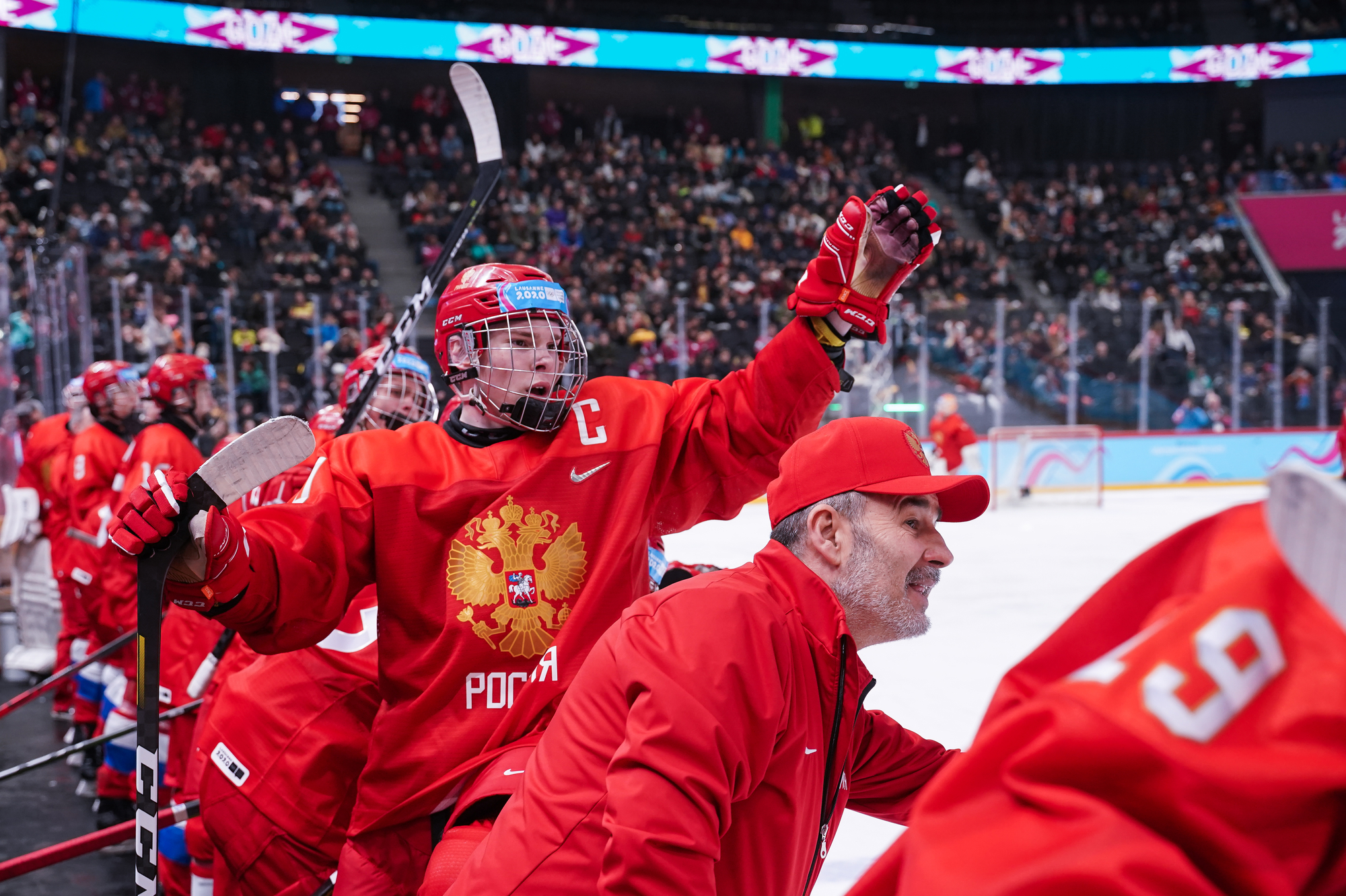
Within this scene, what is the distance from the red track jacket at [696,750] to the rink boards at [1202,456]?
12076 mm

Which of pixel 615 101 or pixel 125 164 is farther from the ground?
pixel 615 101

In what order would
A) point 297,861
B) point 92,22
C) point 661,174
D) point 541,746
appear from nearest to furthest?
1. point 541,746
2. point 297,861
3. point 92,22
4. point 661,174

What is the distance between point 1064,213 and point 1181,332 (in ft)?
25.2

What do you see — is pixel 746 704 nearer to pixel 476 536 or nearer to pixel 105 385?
pixel 476 536

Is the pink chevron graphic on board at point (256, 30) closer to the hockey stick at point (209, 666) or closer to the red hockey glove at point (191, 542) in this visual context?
the hockey stick at point (209, 666)

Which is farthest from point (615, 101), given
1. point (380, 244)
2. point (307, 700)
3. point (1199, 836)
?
point (1199, 836)

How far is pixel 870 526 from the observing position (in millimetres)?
1407

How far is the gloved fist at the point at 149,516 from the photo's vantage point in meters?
1.72

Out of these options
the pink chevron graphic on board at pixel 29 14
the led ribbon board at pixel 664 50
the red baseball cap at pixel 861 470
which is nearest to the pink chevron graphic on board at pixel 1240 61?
the led ribbon board at pixel 664 50

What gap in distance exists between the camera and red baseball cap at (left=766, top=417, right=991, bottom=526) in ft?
4.58

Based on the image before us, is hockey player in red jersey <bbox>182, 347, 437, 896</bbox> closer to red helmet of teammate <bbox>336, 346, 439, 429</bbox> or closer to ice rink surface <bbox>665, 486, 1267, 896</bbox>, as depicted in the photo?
red helmet of teammate <bbox>336, 346, 439, 429</bbox>

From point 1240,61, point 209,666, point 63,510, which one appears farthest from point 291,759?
point 1240,61

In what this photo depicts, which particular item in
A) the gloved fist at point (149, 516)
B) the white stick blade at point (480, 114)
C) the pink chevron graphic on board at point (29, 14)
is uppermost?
the pink chevron graphic on board at point (29, 14)

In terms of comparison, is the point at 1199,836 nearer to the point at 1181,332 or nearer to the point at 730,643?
the point at 730,643
